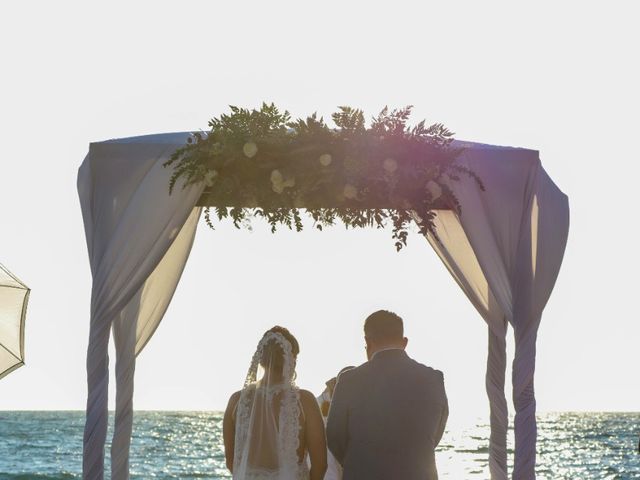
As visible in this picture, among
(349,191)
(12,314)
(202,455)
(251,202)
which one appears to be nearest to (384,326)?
(349,191)

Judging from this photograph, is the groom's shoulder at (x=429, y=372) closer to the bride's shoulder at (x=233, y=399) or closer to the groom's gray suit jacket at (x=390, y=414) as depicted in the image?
the groom's gray suit jacket at (x=390, y=414)

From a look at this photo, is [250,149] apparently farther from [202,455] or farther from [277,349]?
[202,455]

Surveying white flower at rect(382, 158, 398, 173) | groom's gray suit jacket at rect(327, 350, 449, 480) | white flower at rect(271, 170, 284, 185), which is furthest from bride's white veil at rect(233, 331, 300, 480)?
white flower at rect(382, 158, 398, 173)

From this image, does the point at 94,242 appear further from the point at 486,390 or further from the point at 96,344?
the point at 486,390

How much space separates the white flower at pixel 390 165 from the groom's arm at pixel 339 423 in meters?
1.65

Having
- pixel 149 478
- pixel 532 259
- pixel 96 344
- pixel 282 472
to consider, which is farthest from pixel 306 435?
pixel 149 478

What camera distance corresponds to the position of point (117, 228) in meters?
7.27

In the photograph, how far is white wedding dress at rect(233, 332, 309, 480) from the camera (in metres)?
6.32

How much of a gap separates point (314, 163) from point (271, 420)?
1742 millimetres

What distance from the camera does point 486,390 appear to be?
8.41 m

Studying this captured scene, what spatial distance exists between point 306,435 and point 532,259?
2.09 m

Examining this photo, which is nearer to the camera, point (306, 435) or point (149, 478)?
point (306, 435)

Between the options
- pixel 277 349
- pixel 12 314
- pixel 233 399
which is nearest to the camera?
pixel 277 349

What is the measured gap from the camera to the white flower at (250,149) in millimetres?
7109
